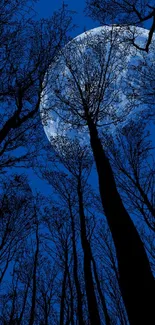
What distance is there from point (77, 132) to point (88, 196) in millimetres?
3464

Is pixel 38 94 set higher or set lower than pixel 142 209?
higher

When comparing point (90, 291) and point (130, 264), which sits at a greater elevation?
point (90, 291)

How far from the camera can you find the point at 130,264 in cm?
345

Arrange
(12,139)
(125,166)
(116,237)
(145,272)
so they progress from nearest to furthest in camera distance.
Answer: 1. (145,272)
2. (116,237)
3. (12,139)
4. (125,166)

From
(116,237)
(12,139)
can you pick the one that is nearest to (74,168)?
(12,139)

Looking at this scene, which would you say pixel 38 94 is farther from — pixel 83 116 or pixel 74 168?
pixel 74 168

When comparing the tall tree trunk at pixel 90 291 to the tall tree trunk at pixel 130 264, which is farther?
the tall tree trunk at pixel 90 291

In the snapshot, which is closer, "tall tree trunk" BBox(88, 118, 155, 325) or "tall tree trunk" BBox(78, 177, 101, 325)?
"tall tree trunk" BBox(88, 118, 155, 325)

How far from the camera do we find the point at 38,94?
26.9ft

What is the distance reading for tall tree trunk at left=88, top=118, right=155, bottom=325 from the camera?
2.93m

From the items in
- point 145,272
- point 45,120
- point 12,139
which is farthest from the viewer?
point 45,120

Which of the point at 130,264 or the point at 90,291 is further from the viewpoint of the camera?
the point at 90,291

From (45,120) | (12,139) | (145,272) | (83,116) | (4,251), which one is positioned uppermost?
(45,120)

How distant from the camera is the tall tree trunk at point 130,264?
2.93 m
